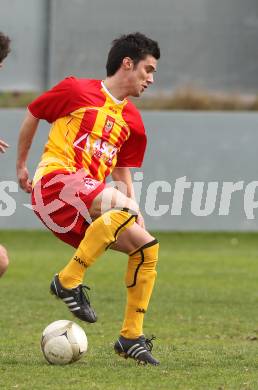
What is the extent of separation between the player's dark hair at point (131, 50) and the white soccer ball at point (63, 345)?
1.78 m

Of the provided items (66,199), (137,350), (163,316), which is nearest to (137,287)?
(137,350)

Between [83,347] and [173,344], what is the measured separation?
5.54ft

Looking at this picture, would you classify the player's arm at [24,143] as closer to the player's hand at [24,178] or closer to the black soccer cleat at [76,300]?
the player's hand at [24,178]

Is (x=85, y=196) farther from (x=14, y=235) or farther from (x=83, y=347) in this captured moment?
(x=14, y=235)

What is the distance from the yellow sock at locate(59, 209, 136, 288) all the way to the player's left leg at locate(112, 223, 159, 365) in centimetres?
11

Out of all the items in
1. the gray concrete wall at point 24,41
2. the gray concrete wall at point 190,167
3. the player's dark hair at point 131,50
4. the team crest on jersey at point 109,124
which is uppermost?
the player's dark hair at point 131,50

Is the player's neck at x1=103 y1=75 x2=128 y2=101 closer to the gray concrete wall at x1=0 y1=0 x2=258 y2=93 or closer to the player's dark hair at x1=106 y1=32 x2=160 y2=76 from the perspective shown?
the player's dark hair at x1=106 y1=32 x2=160 y2=76

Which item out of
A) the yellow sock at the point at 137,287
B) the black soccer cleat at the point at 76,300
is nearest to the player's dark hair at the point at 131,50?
the yellow sock at the point at 137,287

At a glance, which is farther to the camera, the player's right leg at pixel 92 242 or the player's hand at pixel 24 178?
the player's hand at pixel 24 178

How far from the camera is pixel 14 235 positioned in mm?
18359

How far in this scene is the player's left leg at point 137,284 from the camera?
678 cm

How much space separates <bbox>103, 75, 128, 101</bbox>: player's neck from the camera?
23.4 feet

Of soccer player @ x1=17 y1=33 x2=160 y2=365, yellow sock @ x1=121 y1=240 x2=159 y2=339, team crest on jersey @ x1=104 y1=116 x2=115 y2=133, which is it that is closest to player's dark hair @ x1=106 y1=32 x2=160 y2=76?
soccer player @ x1=17 y1=33 x2=160 y2=365

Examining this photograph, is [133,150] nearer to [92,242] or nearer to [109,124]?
[109,124]
